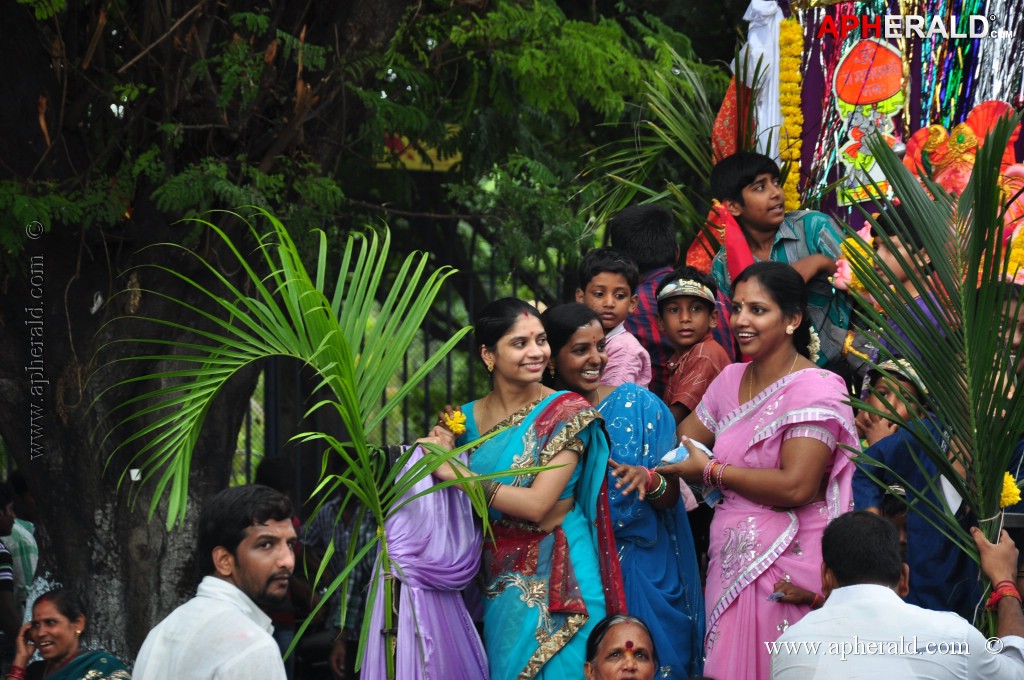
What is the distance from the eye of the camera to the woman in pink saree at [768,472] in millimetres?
4844

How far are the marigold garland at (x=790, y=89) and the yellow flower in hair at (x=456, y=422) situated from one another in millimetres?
3337

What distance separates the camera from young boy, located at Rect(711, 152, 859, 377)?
20.9ft

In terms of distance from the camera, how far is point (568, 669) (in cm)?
481

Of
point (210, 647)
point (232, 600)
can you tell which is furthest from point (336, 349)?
point (210, 647)

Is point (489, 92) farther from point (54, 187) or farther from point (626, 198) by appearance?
point (54, 187)

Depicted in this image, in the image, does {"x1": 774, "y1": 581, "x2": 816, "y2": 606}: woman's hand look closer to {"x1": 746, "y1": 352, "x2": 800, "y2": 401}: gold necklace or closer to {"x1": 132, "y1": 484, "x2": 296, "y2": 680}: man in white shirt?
{"x1": 746, "y1": 352, "x2": 800, "y2": 401}: gold necklace

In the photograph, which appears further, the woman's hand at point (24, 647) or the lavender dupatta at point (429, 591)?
the woman's hand at point (24, 647)

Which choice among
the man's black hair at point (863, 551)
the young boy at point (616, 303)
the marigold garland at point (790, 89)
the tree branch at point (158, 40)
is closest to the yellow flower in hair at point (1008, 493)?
the man's black hair at point (863, 551)

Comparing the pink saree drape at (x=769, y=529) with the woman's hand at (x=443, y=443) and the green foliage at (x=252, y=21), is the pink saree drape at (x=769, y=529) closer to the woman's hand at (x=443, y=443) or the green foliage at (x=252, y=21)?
the woman's hand at (x=443, y=443)

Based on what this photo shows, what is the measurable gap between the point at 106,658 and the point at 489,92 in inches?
168

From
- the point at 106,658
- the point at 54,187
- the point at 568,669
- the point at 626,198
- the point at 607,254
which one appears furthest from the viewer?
the point at 626,198

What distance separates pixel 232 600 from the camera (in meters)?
3.81

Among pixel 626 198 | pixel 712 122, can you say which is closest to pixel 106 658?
pixel 626 198

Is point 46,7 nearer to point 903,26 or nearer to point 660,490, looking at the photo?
point 660,490
